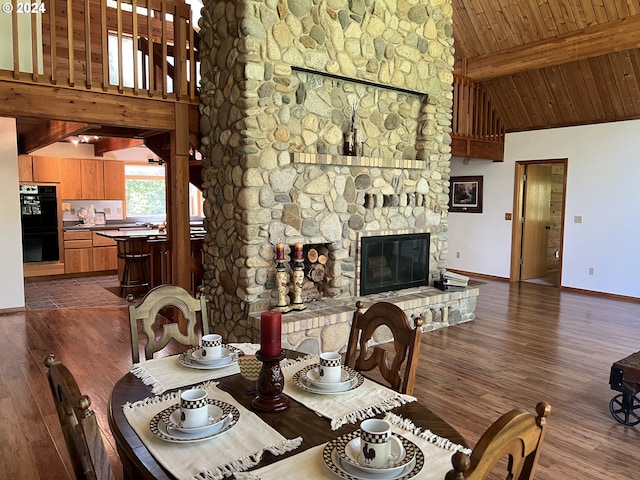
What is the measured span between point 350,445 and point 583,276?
7.58 meters

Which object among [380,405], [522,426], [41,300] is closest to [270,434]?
[380,405]

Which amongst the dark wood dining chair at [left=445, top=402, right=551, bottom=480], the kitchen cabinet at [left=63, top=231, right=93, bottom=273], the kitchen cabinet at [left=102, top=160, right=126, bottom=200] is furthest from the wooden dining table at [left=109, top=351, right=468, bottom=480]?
the kitchen cabinet at [left=102, top=160, right=126, bottom=200]

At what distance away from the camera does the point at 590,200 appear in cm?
761

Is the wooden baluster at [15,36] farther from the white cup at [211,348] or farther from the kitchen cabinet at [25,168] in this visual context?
the kitchen cabinet at [25,168]

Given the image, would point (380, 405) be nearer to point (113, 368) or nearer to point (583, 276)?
point (113, 368)

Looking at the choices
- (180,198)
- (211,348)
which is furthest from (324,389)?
(180,198)

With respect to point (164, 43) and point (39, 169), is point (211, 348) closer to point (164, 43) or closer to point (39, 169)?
point (164, 43)

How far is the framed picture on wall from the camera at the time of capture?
9.18 meters

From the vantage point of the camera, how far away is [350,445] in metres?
1.38

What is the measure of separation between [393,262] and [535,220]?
470 cm

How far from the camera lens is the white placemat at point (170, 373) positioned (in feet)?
6.22

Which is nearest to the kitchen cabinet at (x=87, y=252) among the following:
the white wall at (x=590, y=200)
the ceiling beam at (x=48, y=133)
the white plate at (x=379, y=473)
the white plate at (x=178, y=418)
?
the ceiling beam at (x=48, y=133)

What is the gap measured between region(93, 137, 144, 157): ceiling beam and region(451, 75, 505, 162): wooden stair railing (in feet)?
16.9

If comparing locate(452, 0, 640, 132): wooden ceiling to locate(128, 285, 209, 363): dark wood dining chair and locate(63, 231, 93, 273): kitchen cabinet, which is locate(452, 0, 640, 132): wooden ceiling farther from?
locate(63, 231, 93, 273): kitchen cabinet
